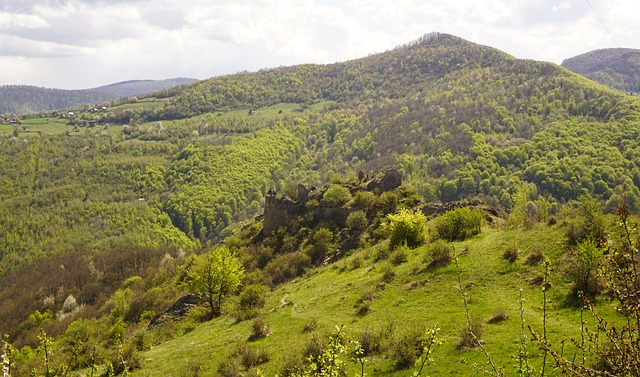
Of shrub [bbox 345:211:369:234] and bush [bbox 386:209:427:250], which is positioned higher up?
bush [bbox 386:209:427:250]

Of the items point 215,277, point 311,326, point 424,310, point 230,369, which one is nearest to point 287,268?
point 215,277

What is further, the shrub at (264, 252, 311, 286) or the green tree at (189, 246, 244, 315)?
the shrub at (264, 252, 311, 286)

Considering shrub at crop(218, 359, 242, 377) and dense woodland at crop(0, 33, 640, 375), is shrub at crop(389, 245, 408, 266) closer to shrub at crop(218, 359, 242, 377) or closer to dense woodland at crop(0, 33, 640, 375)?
dense woodland at crop(0, 33, 640, 375)

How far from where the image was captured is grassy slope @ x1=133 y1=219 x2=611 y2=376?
17625mm

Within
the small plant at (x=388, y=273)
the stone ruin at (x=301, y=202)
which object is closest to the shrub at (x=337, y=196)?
the stone ruin at (x=301, y=202)

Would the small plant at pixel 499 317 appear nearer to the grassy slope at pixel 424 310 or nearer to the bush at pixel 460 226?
the grassy slope at pixel 424 310

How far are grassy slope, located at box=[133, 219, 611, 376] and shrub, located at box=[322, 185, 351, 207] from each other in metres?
19.2

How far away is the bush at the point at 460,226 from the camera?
33.1m

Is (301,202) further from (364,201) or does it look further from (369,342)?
(369,342)

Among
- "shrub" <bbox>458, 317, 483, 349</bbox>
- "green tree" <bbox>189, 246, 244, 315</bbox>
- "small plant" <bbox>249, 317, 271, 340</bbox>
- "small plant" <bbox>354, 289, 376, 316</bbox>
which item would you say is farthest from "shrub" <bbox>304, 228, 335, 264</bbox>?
"shrub" <bbox>458, 317, 483, 349</bbox>

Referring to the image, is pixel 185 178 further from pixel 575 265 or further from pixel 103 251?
pixel 575 265

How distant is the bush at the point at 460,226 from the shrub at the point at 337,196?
20025mm

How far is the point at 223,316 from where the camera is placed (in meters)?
34.9

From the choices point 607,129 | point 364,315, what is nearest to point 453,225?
point 364,315
